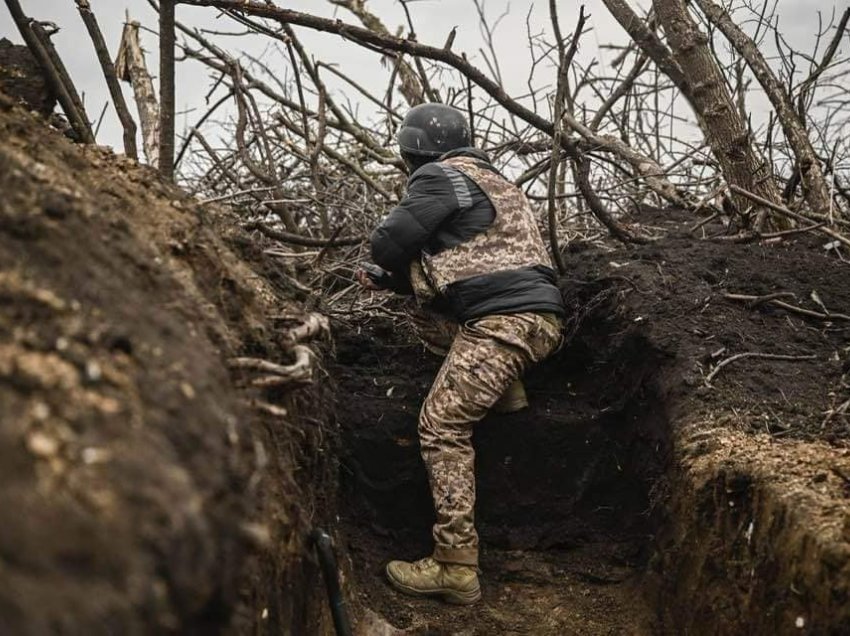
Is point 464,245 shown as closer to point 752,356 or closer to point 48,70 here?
point 752,356

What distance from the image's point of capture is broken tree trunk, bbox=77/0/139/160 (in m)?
4.60

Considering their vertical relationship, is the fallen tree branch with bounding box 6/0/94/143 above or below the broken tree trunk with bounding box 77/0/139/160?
below

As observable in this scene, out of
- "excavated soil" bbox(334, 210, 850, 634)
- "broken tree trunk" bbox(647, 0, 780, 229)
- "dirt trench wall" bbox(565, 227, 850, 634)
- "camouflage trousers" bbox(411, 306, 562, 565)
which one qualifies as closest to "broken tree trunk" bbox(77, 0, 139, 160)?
"excavated soil" bbox(334, 210, 850, 634)

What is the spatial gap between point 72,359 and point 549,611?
11.2ft

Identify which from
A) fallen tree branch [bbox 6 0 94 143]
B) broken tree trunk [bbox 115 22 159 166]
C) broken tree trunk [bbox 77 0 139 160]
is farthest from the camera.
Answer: broken tree trunk [bbox 115 22 159 166]

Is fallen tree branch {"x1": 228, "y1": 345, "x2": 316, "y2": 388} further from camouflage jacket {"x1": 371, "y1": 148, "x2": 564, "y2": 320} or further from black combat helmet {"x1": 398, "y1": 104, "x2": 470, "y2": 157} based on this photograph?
black combat helmet {"x1": 398, "y1": 104, "x2": 470, "y2": 157}

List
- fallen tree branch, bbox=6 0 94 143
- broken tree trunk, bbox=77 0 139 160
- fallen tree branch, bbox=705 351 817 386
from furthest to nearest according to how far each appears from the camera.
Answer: broken tree trunk, bbox=77 0 139 160
fallen tree branch, bbox=705 351 817 386
fallen tree branch, bbox=6 0 94 143

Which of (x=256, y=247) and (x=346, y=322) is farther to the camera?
(x=346, y=322)

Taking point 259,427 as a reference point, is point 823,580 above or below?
below

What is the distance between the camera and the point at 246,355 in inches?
111

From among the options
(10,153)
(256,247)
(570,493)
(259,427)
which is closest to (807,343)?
(570,493)

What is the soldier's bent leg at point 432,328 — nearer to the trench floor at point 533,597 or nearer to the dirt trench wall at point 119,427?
the trench floor at point 533,597

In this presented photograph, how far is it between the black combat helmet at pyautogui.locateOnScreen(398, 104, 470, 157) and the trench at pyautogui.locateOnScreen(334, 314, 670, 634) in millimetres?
1188

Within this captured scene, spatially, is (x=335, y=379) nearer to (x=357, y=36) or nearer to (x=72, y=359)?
(x=357, y=36)
